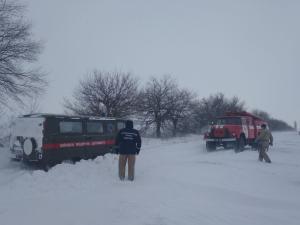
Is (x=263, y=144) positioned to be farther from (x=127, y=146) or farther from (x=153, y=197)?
(x=153, y=197)

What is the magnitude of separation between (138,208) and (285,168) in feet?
29.8

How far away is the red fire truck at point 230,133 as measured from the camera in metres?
21.8

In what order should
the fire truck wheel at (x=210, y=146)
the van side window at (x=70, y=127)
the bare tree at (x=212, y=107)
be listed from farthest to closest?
the bare tree at (x=212, y=107) → the fire truck wheel at (x=210, y=146) → the van side window at (x=70, y=127)

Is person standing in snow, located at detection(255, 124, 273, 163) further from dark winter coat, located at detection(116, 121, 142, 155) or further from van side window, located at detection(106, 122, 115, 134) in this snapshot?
dark winter coat, located at detection(116, 121, 142, 155)

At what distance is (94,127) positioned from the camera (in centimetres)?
1559

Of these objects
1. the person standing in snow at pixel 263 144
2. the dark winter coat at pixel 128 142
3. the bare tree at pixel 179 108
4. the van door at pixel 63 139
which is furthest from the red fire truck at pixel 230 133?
the bare tree at pixel 179 108

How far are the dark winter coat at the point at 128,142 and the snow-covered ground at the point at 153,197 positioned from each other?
91cm

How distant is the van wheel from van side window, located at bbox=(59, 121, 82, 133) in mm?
1183

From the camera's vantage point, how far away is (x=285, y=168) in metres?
14.1

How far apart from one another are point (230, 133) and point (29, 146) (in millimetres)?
12916

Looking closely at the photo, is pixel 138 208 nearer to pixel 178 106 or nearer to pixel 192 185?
pixel 192 185

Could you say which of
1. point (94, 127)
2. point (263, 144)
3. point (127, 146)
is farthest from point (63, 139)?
point (263, 144)

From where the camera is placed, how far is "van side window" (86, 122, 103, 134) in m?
15.2

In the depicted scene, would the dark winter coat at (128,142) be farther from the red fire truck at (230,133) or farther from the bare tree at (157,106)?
the bare tree at (157,106)
